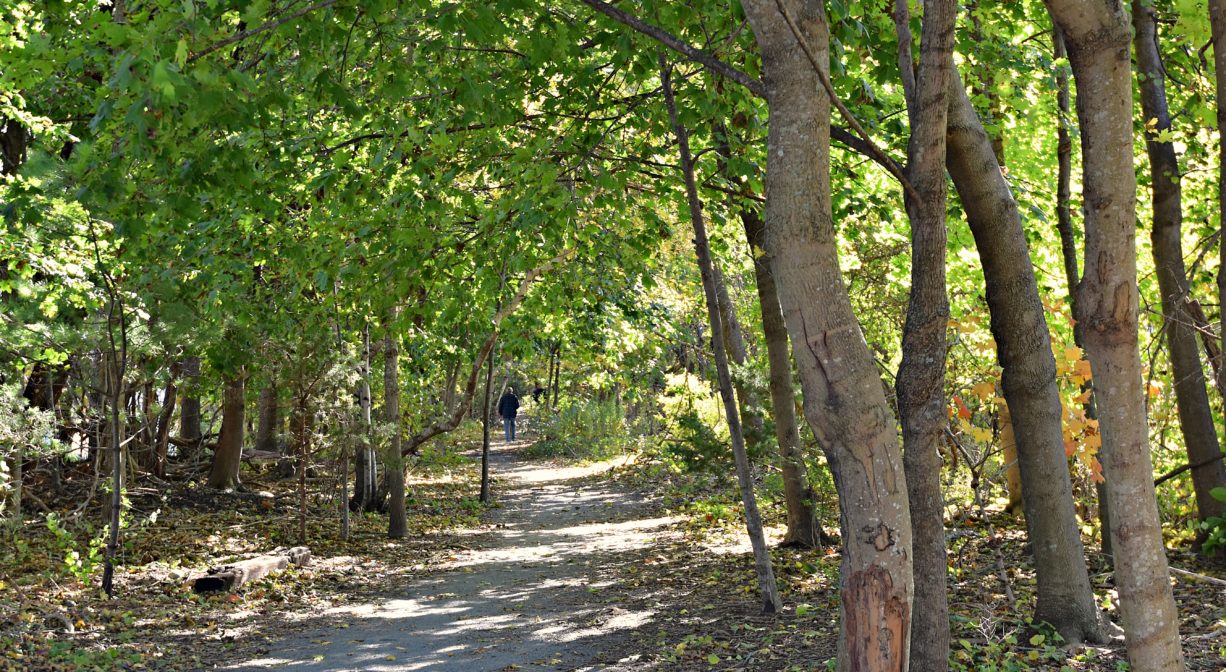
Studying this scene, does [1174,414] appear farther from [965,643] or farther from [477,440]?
[477,440]

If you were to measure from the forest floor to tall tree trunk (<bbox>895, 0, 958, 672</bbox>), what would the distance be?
1.92 m

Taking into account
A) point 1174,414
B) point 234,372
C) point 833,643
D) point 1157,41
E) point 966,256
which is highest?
point 1157,41

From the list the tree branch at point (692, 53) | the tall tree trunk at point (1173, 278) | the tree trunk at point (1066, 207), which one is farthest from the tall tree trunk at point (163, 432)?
the tall tree trunk at point (1173, 278)

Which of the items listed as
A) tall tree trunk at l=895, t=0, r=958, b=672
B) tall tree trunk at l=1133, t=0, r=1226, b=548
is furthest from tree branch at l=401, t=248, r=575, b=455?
tall tree trunk at l=895, t=0, r=958, b=672

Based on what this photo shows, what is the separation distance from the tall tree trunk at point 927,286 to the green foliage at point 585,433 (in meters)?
25.7

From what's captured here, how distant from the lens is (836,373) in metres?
3.76

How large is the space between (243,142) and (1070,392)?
7.68 metres

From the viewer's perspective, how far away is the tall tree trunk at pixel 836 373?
372 centimetres

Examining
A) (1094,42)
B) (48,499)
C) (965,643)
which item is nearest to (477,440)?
(48,499)

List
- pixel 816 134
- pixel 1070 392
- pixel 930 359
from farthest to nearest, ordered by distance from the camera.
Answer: pixel 1070 392 < pixel 930 359 < pixel 816 134

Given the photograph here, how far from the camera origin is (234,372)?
1194 centimetres

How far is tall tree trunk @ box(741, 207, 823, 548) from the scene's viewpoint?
35.7 feet

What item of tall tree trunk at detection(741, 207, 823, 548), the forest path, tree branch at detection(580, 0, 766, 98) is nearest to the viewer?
tree branch at detection(580, 0, 766, 98)

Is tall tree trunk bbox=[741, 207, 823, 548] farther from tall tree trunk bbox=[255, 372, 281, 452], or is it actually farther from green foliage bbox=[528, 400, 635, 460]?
green foliage bbox=[528, 400, 635, 460]
